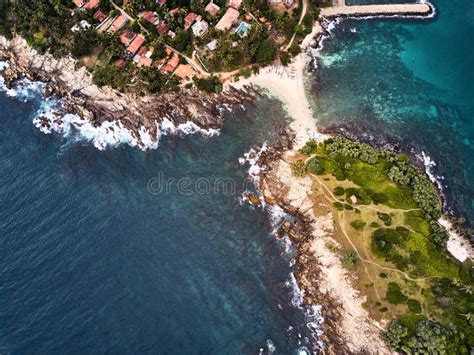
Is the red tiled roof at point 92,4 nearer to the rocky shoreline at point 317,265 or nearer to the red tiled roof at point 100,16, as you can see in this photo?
the red tiled roof at point 100,16

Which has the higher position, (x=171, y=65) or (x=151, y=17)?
(x=151, y=17)

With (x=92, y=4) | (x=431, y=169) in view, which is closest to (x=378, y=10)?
(x=431, y=169)

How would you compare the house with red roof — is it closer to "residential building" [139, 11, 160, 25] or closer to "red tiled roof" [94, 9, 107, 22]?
"residential building" [139, 11, 160, 25]

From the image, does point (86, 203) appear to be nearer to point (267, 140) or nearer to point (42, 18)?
point (267, 140)

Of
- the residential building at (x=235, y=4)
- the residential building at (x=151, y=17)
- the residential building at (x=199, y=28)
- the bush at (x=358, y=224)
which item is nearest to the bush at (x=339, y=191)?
the bush at (x=358, y=224)

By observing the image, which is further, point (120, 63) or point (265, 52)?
point (120, 63)

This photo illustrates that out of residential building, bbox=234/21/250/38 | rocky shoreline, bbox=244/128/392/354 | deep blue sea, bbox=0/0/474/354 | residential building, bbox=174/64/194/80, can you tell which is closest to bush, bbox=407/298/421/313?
rocky shoreline, bbox=244/128/392/354

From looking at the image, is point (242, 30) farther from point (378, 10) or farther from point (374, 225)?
point (374, 225)
